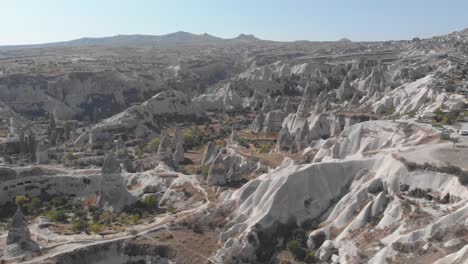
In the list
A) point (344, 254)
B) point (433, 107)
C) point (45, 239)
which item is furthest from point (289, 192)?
point (433, 107)

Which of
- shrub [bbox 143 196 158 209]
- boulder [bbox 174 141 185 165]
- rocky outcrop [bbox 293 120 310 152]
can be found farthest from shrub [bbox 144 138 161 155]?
shrub [bbox 143 196 158 209]

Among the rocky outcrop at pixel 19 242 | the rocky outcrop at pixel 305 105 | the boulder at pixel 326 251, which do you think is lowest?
the rocky outcrop at pixel 19 242

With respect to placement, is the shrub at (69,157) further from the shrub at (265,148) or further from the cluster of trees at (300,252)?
the cluster of trees at (300,252)

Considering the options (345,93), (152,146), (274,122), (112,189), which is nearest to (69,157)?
(152,146)

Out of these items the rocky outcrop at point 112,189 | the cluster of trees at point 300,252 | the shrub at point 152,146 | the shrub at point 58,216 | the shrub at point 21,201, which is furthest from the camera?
the shrub at point 152,146

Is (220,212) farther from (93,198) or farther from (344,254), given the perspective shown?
(93,198)

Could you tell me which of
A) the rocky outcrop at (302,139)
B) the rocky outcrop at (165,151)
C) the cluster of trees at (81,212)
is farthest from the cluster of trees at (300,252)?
the rocky outcrop at (165,151)

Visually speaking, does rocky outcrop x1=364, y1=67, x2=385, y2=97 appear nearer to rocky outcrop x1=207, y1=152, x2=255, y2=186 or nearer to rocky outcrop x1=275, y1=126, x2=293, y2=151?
rocky outcrop x1=275, y1=126, x2=293, y2=151

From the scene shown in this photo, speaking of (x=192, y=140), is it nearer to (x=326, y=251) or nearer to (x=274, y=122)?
(x=274, y=122)
